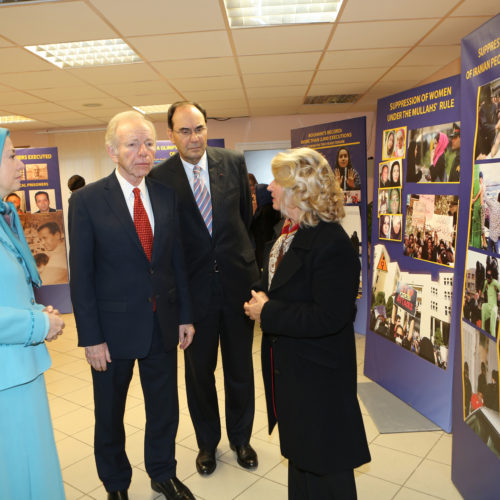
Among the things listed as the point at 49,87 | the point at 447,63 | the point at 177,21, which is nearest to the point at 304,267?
the point at 177,21

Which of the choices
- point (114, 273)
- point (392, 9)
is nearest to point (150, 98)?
point (392, 9)

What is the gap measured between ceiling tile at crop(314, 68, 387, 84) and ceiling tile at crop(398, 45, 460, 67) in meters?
0.38

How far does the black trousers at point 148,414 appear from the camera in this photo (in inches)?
74.3

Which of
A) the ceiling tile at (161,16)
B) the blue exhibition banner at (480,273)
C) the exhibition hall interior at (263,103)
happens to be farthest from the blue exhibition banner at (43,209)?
the blue exhibition banner at (480,273)

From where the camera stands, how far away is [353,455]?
147 centimetres

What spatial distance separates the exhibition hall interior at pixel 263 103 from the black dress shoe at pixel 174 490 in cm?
A: 12

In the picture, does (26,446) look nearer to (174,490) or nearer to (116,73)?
(174,490)

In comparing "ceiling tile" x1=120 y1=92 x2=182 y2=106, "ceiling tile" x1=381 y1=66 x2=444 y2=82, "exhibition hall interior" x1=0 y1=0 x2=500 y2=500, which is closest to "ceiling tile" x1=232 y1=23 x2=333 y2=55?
"exhibition hall interior" x1=0 y1=0 x2=500 y2=500

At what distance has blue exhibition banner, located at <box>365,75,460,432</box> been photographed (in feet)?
8.30

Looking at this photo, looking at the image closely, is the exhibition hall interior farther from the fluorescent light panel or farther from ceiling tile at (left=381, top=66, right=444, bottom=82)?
the fluorescent light panel

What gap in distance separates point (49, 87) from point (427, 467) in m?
5.68

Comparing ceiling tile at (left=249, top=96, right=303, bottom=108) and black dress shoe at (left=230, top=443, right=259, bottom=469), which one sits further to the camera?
ceiling tile at (left=249, top=96, right=303, bottom=108)

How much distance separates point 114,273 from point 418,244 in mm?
1939

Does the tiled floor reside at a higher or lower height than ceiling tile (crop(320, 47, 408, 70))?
lower
